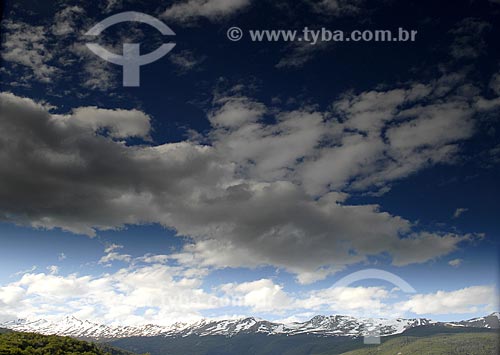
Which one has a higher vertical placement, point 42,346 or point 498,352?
point 498,352

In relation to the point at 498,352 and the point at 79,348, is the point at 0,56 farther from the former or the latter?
the point at 79,348

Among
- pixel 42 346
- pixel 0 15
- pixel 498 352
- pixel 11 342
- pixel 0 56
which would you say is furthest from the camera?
pixel 42 346

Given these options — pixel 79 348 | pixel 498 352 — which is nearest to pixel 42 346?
pixel 79 348

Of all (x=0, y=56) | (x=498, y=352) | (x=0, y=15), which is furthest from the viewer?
(x=498, y=352)

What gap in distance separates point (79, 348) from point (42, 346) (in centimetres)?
1046

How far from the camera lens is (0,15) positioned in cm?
354

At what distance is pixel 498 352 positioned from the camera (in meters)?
9.57

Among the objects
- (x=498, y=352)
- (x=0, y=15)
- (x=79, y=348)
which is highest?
(x=0, y=15)

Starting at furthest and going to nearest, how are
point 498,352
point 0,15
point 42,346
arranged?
point 42,346 → point 498,352 → point 0,15

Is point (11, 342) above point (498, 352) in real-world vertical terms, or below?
below

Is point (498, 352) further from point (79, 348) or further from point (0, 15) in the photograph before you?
point (79, 348)

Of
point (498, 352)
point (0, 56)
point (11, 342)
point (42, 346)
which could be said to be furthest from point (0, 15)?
point (42, 346)

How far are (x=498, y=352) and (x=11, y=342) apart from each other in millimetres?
126723

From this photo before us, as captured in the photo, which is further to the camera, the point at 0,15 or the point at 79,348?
the point at 79,348
